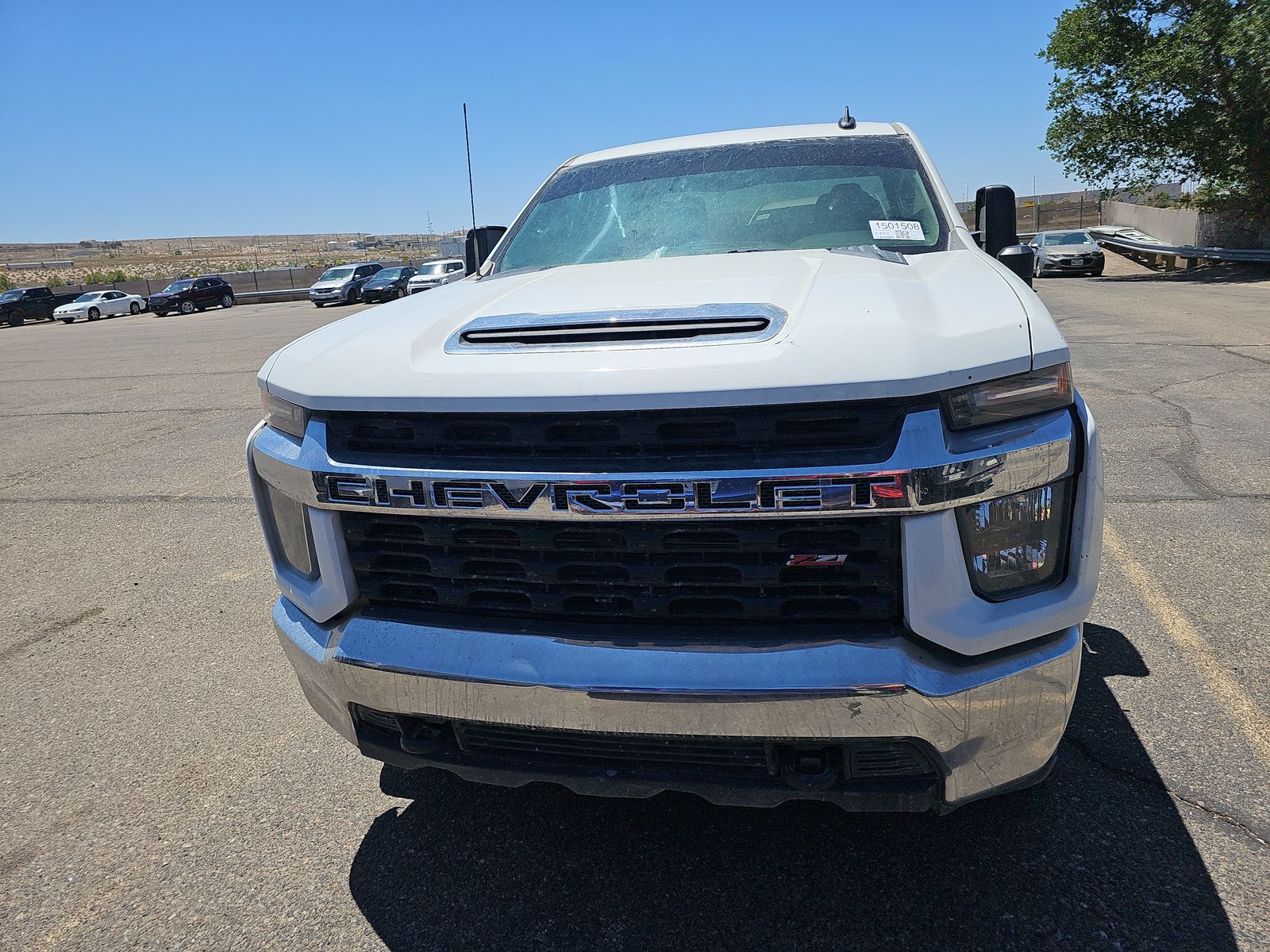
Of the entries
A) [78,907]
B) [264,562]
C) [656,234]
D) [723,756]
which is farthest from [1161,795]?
[264,562]

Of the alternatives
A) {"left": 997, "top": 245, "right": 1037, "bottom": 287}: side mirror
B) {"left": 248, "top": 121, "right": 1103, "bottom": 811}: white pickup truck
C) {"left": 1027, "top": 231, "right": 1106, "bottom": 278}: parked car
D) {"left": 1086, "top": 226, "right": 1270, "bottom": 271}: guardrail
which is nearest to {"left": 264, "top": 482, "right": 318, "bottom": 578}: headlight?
{"left": 248, "top": 121, "right": 1103, "bottom": 811}: white pickup truck

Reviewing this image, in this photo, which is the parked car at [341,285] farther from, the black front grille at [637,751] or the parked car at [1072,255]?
the black front grille at [637,751]

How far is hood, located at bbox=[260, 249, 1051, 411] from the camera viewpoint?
184cm

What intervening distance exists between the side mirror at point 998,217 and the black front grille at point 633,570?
2.18 metres

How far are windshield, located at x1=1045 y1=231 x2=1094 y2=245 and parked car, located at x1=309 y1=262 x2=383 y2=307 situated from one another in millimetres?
23615

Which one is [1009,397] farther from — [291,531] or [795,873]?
→ [291,531]

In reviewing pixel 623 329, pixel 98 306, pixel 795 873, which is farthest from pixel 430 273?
pixel 795 873

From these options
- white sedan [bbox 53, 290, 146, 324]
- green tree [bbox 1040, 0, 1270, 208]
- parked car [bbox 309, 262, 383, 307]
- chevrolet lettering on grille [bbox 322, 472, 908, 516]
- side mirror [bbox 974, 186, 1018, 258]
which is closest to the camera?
chevrolet lettering on grille [bbox 322, 472, 908, 516]

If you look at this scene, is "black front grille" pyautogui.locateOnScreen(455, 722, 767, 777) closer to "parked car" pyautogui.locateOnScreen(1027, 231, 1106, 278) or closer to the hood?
the hood

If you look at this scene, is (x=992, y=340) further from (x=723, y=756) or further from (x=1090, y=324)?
(x=1090, y=324)

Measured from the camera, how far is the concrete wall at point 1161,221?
29.7m

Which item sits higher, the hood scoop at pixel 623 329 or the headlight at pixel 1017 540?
the hood scoop at pixel 623 329

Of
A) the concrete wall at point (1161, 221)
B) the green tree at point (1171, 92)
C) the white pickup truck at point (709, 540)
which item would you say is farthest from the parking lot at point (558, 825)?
the concrete wall at point (1161, 221)

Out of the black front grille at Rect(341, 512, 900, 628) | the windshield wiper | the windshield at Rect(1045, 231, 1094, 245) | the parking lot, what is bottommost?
the windshield at Rect(1045, 231, 1094, 245)
